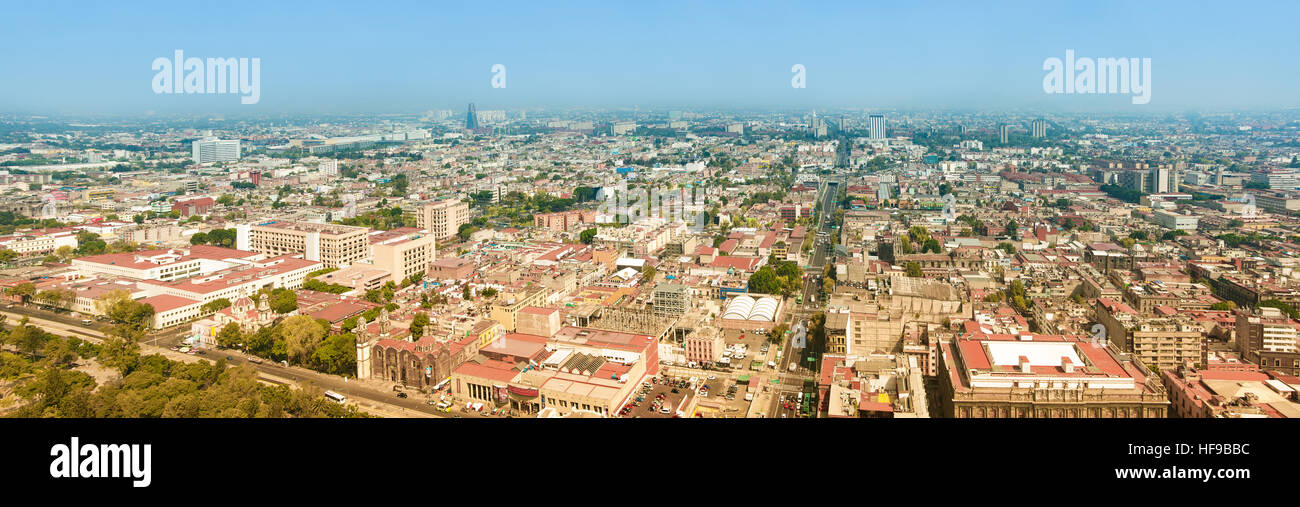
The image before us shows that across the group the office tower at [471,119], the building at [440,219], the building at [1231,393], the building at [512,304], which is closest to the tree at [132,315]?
the building at [512,304]

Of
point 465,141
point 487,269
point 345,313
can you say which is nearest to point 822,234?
point 487,269

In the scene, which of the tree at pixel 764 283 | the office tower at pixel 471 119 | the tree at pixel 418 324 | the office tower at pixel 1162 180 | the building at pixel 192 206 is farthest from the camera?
the office tower at pixel 471 119

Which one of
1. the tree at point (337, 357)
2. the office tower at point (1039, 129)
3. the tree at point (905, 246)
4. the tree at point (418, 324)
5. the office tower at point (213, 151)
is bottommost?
the tree at point (337, 357)

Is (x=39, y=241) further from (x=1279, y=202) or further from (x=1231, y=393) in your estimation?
(x=1279, y=202)

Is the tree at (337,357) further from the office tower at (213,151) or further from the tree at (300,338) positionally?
the office tower at (213,151)

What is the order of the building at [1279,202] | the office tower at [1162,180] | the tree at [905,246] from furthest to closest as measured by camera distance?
the office tower at [1162,180]
the building at [1279,202]
the tree at [905,246]

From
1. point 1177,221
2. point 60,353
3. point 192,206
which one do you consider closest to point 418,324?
point 60,353
